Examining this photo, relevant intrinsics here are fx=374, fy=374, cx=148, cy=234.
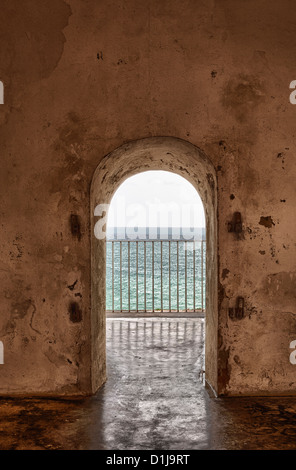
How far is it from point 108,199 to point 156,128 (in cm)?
129

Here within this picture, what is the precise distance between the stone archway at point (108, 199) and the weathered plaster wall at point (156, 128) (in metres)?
0.10

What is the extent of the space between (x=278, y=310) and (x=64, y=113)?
296 centimetres

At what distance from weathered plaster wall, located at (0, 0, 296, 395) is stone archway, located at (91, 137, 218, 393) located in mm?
105

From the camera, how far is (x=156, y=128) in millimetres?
3771

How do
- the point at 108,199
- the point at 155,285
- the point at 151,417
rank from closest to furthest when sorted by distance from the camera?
the point at 151,417, the point at 108,199, the point at 155,285

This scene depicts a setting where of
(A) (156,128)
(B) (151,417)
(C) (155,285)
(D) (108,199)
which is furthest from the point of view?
(C) (155,285)

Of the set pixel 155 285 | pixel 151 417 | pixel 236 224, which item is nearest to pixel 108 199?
pixel 236 224

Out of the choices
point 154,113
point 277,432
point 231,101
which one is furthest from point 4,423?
point 231,101

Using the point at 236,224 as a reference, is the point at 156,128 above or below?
above

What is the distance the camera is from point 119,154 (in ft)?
13.2

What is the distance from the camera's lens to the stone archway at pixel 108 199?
385 centimetres

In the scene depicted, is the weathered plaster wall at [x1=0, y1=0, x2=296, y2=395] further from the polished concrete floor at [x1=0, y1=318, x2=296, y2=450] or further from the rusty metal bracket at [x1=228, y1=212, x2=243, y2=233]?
the polished concrete floor at [x1=0, y1=318, x2=296, y2=450]

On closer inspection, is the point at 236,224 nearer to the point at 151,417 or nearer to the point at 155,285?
the point at 151,417

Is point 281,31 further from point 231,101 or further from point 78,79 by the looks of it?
point 78,79
